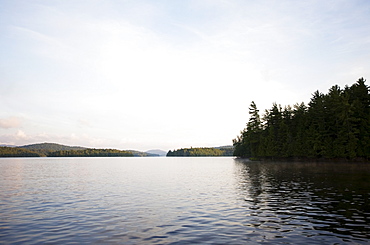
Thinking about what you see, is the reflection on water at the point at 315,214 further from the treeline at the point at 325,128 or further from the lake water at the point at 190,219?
the treeline at the point at 325,128

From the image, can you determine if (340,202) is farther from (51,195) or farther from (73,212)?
(51,195)

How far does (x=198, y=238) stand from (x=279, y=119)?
121881 millimetres

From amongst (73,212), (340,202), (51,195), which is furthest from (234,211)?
(51,195)

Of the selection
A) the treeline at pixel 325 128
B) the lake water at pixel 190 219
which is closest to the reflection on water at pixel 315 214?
the lake water at pixel 190 219

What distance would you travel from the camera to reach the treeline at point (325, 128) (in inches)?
3467

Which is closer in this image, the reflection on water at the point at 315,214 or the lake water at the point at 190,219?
the lake water at the point at 190,219

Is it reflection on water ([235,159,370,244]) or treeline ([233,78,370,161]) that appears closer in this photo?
reflection on water ([235,159,370,244])

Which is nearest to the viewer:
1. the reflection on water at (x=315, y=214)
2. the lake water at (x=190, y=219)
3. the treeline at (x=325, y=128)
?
the lake water at (x=190, y=219)

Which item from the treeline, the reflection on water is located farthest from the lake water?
the treeline

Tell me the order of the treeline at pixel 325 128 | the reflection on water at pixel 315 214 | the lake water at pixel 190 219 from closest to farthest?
the lake water at pixel 190 219 → the reflection on water at pixel 315 214 → the treeline at pixel 325 128

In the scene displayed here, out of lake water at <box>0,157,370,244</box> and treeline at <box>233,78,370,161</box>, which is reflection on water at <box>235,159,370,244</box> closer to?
lake water at <box>0,157,370,244</box>

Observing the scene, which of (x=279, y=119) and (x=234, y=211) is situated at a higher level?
(x=279, y=119)

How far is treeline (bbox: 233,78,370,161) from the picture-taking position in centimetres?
8806

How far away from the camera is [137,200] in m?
28.3
